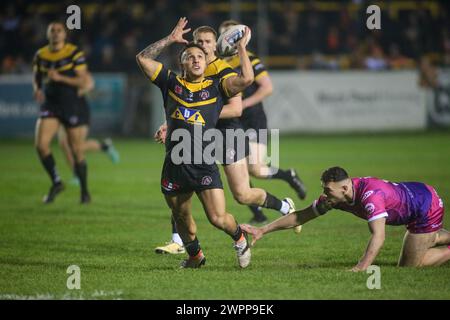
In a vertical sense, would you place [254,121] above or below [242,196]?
above

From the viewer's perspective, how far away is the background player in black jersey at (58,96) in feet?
46.5

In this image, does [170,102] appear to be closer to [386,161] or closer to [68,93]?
[68,93]

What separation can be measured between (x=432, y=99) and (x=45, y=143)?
16061 mm

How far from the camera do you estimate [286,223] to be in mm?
8977

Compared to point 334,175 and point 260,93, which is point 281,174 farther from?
point 334,175

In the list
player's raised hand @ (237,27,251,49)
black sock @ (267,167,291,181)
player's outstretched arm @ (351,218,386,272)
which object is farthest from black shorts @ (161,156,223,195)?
black sock @ (267,167,291,181)

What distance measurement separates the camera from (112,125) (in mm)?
26031

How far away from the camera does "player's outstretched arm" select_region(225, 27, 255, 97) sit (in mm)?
8500

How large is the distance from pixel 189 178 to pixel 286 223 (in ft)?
3.75

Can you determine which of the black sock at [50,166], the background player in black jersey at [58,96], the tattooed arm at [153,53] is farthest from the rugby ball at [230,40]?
the black sock at [50,166]

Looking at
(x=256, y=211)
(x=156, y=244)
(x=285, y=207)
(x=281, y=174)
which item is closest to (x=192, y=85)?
(x=156, y=244)

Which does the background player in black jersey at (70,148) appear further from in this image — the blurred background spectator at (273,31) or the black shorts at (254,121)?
the blurred background spectator at (273,31)

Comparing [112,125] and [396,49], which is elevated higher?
[396,49]

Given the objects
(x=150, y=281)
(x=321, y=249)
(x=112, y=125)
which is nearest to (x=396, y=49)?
(x=112, y=125)
